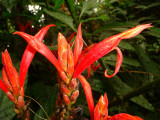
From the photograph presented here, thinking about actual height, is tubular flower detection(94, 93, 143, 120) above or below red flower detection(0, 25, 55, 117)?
below

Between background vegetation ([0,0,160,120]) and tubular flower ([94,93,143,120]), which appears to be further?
background vegetation ([0,0,160,120])

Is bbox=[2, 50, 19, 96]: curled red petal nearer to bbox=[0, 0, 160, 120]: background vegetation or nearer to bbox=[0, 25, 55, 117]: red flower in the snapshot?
bbox=[0, 25, 55, 117]: red flower

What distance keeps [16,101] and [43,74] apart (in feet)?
2.36

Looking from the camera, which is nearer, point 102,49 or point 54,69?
point 102,49

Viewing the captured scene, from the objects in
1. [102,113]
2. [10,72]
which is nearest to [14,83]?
[10,72]

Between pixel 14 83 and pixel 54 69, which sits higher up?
pixel 14 83

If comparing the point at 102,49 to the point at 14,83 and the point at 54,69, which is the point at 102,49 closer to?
the point at 14,83

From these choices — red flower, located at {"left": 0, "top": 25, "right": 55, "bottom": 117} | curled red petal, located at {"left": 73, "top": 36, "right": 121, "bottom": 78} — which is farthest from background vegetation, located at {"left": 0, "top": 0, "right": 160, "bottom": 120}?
curled red petal, located at {"left": 73, "top": 36, "right": 121, "bottom": 78}

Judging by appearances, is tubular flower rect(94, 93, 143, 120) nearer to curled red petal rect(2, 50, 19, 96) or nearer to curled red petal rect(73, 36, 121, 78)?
curled red petal rect(73, 36, 121, 78)

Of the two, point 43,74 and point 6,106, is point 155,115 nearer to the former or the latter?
point 43,74

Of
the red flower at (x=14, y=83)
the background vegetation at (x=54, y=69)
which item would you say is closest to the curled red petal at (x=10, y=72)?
the red flower at (x=14, y=83)

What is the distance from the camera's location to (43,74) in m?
1.13

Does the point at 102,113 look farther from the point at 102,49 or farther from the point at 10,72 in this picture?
the point at 10,72

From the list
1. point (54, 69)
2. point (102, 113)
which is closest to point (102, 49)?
point (102, 113)
